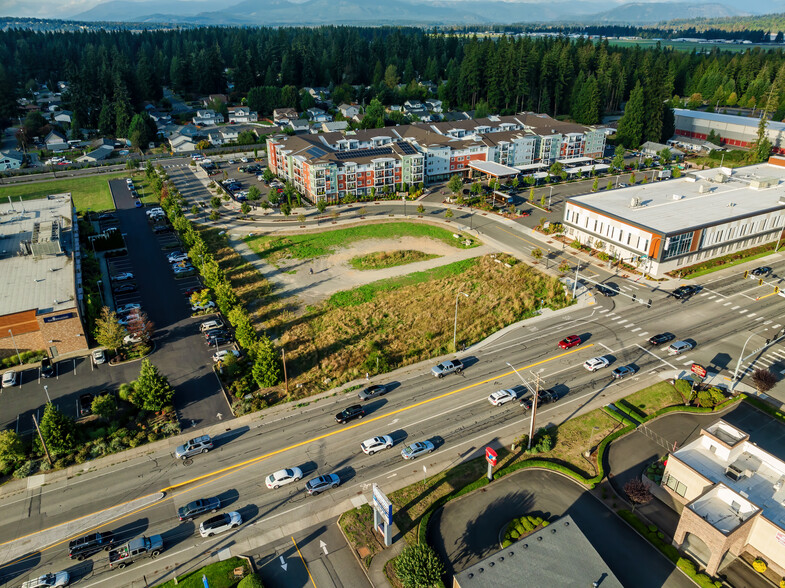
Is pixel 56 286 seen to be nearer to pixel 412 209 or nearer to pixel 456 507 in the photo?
pixel 456 507

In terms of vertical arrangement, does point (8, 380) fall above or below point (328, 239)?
below

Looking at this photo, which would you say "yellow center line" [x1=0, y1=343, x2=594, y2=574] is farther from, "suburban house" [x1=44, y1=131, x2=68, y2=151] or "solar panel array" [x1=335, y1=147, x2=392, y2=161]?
"suburban house" [x1=44, y1=131, x2=68, y2=151]

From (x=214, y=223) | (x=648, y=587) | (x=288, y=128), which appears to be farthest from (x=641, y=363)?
(x=288, y=128)

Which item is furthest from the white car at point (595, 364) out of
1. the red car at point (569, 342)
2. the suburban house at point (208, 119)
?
the suburban house at point (208, 119)

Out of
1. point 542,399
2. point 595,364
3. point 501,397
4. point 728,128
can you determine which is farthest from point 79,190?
point 728,128

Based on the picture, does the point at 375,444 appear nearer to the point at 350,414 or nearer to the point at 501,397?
the point at 350,414
